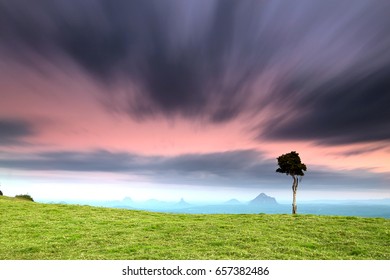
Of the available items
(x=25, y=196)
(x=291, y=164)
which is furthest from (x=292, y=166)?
(x=25, y=196)

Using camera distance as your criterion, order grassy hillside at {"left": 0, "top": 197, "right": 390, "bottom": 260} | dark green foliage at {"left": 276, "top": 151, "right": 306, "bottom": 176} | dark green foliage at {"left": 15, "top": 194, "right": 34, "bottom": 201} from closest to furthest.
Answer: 1. grassy hillside at {"left": 0, "top": 197, "right": 390, "bottom": 260}
2. dark green foliage at {"left": 276, "top": 151, "right": 306, "bottom": 176}
3. dark green foliage at {"left": 15, "top": 194, "right": 34, "bottom": 201}

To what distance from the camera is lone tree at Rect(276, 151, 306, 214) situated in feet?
181

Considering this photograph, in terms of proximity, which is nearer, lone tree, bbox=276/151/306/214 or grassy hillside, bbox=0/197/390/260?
grassy hillside, bbox=0/197/390/260

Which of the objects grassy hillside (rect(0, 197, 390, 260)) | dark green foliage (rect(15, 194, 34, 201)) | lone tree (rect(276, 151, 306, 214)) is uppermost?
lone tree (rect(276, 151, 306, 214))

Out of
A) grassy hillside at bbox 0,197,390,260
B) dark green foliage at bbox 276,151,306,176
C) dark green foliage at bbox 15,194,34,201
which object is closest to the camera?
grassy hillside at bbox 0,197,390,260

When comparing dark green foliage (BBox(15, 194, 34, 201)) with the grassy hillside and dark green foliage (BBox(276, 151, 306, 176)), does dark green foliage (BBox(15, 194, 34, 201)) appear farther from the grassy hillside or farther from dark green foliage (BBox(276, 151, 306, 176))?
dark green foliage (BBox(276, 151, 306, 176))

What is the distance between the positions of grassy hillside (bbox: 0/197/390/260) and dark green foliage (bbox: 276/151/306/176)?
49.5ft

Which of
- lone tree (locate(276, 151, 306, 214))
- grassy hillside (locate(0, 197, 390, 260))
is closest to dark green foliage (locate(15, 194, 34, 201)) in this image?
grassy hillside (locate(0, 197, 390, 260))

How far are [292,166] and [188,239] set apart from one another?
32.3m

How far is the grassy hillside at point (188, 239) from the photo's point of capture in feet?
76.5

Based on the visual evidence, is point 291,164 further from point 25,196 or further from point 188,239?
point 25,196
